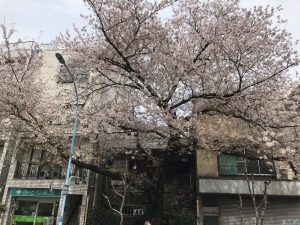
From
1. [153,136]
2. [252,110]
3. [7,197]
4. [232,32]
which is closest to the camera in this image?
[232,32]

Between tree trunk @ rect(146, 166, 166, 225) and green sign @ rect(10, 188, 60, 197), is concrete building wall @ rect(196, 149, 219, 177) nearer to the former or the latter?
tree trunk @ rect(146, 166, 166, 225)

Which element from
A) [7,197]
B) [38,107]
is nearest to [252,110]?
[38,107]

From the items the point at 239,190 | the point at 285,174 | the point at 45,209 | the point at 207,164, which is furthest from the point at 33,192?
the point at 285,174

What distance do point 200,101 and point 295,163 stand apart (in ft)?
16.5

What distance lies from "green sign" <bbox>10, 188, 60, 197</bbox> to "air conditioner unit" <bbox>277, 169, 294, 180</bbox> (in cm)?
1381

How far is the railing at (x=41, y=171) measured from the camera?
21.5 metres

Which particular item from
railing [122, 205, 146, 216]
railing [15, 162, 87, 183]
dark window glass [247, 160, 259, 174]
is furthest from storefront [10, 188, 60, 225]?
dark window glass [247, 160, 259, 174]

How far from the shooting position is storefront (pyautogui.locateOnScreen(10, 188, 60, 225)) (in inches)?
824

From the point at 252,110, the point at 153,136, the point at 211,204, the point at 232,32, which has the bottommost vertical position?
the point at 211,204

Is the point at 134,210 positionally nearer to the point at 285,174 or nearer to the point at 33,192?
the point at 33,192

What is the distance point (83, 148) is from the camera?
52.4ft

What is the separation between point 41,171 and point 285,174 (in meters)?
15.7

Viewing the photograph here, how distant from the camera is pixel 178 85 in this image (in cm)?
1509

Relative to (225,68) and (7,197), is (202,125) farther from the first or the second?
(7,197)
